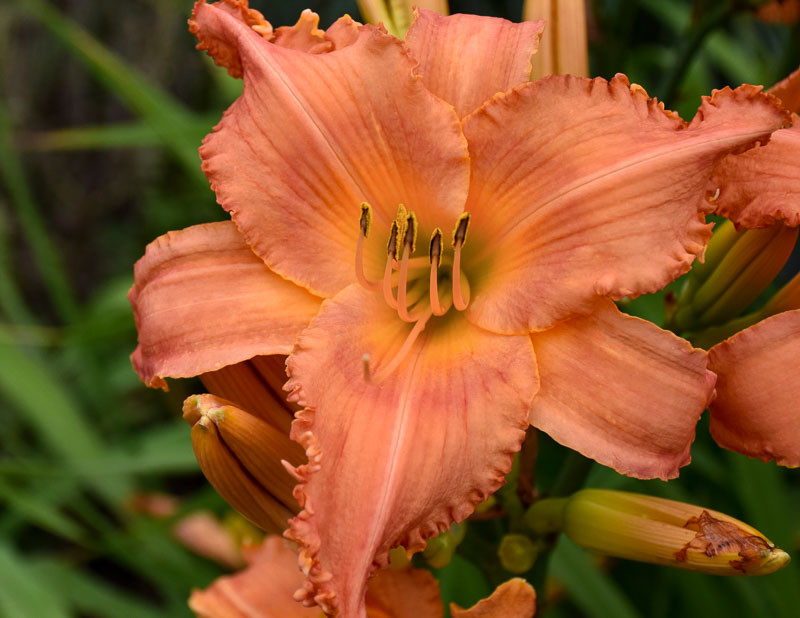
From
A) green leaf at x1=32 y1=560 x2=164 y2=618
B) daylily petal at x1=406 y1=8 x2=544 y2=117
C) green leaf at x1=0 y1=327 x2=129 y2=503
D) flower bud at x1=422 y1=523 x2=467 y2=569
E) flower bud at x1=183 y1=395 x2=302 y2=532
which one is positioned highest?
daylily petal at x1=406 y1=8 x2=544 y2=117

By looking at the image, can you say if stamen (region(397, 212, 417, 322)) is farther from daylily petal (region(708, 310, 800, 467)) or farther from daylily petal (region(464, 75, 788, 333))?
daylily petal (region(708, 310, 800, 467))

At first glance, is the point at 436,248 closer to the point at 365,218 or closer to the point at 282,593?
the point at 365,218

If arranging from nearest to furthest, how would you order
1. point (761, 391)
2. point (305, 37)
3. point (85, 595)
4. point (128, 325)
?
point (761, 391) < point (305, 37) < point (128, 325) < point (85, 595)

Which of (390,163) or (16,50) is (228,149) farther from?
(16,50)

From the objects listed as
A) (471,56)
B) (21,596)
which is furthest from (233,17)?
(21,596)

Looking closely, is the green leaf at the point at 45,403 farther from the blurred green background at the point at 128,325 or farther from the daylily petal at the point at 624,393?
the daylily petal at the point at 624,393

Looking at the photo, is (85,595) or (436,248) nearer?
(436,248)

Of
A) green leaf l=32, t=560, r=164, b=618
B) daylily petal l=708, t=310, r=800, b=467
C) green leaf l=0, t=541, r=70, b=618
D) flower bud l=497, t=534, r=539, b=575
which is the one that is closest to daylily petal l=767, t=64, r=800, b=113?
daylily petal l=708, t=310, r=800, b=467
